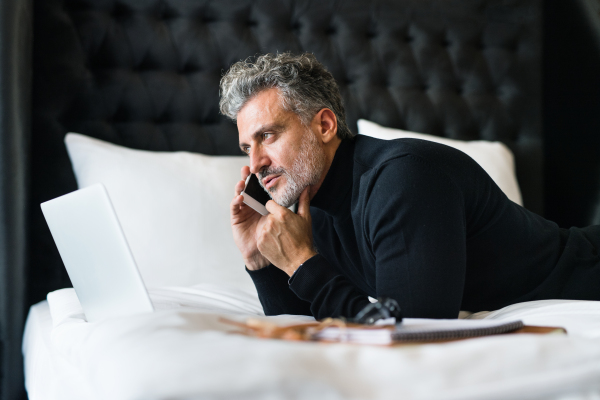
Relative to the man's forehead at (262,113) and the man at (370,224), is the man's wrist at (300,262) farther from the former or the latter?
the man's forehead at (262,113)

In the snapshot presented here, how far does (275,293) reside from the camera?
132cm

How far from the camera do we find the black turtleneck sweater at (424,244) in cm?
90

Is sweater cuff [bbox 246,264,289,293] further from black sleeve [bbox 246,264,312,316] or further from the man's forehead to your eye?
the man's forehead

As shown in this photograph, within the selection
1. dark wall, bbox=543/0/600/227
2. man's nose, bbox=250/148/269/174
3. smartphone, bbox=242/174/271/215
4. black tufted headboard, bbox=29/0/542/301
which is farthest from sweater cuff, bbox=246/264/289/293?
dark wall, bbox=543/0/600/227

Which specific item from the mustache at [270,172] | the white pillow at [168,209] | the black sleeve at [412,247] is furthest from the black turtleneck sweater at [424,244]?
the white pillow at [168,209]

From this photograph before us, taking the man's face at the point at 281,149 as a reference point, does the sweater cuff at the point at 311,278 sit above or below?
below

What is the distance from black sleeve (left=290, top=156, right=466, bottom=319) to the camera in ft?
2.88

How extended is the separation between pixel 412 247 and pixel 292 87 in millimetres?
609

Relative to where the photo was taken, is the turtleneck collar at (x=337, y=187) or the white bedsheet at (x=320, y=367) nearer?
the white bedsheet at (x=320, y=367)

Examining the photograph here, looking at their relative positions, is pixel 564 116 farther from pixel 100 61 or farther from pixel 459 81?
pixel 100 61

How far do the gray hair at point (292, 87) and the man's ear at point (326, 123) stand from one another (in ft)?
0.06

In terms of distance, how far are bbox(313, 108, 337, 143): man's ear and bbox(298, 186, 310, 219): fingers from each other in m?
0.15

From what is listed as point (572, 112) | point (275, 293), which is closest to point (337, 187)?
point (275, 293)

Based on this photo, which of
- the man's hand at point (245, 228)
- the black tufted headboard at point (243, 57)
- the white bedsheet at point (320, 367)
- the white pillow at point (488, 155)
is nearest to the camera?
the white bedsheet at point (320, 367)
